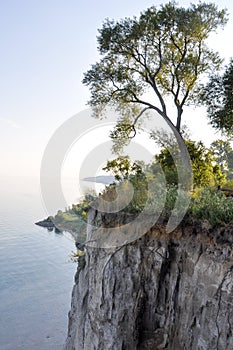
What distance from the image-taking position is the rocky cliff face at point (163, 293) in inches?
220

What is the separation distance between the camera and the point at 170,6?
12.1 meters

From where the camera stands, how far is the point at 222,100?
11.8 m

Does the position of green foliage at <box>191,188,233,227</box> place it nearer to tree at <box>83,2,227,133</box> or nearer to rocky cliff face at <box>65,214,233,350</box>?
rocky cliff face at <box>65,214,233,350</box>

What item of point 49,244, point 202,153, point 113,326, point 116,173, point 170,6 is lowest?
point 49,244

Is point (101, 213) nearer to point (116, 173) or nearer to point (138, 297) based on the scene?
point (116, 173)

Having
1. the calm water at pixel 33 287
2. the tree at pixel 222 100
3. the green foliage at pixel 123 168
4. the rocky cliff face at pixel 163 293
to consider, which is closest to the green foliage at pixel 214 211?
the rocky cliff face at pixel 163 293

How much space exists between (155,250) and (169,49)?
32.7ft

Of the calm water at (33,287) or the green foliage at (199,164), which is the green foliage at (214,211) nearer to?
the green foliage at (199,164)

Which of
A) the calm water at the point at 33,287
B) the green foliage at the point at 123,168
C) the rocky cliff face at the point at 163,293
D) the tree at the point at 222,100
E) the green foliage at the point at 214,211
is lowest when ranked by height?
the calm water at the point at 33,287

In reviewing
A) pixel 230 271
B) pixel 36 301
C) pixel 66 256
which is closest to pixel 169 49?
pixel 230 271

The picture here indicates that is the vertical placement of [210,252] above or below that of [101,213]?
below

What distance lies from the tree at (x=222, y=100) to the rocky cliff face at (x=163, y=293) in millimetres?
7110

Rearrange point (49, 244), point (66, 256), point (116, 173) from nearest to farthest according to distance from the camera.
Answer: point (116, 173)
point (66, 256)
point (49, 244)

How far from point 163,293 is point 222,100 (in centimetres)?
871
